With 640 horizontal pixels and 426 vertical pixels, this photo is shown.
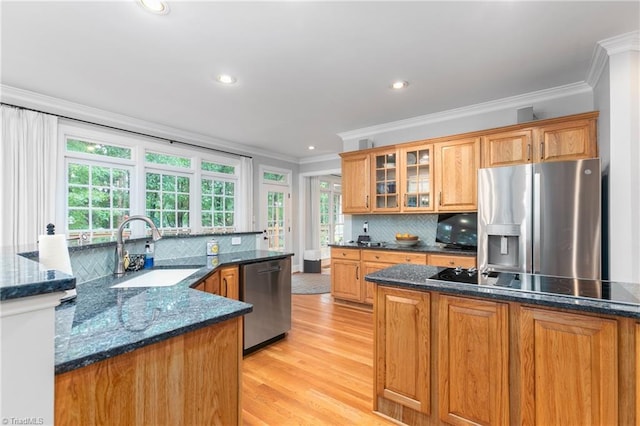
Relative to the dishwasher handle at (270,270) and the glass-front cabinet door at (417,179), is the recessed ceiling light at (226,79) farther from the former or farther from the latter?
the glass-front cabinet door at (417,179)

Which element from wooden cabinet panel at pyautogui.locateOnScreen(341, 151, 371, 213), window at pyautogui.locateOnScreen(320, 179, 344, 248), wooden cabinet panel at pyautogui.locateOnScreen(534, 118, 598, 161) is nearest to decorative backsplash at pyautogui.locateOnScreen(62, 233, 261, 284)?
wooden cabinet panel at pyautogui.locateOnScreen(341, 151, 371, 213)

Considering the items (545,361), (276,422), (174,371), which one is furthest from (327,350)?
(174,371)

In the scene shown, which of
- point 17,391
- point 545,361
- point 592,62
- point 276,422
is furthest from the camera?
point 592,62

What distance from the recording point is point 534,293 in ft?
4.76

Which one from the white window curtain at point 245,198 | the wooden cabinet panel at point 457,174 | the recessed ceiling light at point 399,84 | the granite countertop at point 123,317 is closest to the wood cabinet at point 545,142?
the wooden cabinet panel at point 457,174

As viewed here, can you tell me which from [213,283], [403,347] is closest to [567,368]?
[403,347]

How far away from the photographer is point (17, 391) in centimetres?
68

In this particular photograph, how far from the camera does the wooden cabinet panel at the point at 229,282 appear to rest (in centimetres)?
252

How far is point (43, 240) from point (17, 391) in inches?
38.2

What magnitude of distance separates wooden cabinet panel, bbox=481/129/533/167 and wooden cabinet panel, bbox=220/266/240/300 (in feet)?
9.82

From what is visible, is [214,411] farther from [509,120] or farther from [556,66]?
[509,120]

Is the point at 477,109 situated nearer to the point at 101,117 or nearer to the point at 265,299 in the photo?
the point at 265,299

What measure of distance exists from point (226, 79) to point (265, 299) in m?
2.23

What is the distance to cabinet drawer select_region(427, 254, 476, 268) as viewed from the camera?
10.9ft
